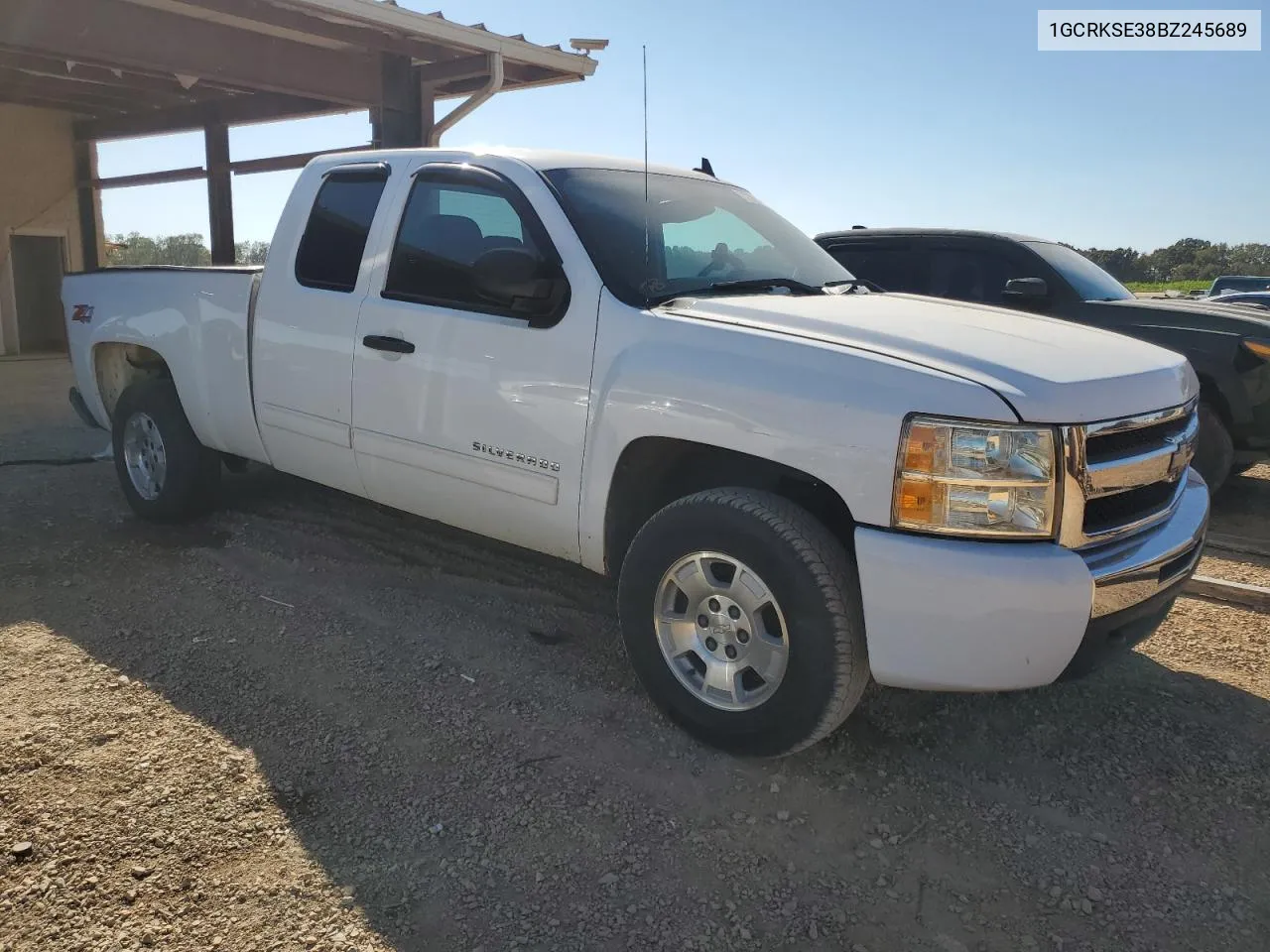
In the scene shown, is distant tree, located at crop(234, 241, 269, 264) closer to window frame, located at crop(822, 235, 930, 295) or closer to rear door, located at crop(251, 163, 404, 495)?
rear door, located at crop(251, 163, 404, 495)

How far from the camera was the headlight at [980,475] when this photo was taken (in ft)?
8.48

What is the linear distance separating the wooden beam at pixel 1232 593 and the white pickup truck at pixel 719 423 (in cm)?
154

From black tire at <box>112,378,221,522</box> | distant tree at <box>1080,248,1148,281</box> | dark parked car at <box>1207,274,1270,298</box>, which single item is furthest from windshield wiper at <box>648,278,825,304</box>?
distant tree at <box>1080,248,1148,281</box>

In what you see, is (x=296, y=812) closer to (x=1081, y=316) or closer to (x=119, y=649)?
(x=119, y=649)

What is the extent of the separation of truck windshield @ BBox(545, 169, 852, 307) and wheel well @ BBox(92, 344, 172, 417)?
3.11 m

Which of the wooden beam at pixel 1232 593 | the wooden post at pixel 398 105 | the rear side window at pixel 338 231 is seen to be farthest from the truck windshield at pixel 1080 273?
the wooden post at pixel 398 105

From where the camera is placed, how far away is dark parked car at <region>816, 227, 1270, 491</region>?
238 inches

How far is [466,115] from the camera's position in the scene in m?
9.50

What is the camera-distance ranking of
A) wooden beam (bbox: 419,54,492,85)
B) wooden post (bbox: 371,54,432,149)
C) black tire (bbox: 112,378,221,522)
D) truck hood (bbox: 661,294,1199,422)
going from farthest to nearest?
wooden post (bbox: 371,54,432,149), wooden beam (bbox: 419,54,492,85), black tire (bbox: 112,378,221,522), truck hood (bbox: 661,294,1199,422)

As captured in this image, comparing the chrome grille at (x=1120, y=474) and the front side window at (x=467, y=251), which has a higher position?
the front side window at (x=467, y=251)

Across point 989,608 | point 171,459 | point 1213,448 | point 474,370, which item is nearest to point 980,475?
point 989,608

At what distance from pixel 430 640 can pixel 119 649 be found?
1.23 m

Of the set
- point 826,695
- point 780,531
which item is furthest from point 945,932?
point 780,531

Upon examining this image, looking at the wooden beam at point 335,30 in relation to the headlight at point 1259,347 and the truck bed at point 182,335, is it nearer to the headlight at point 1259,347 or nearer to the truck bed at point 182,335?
the truck bed at point 182,335
